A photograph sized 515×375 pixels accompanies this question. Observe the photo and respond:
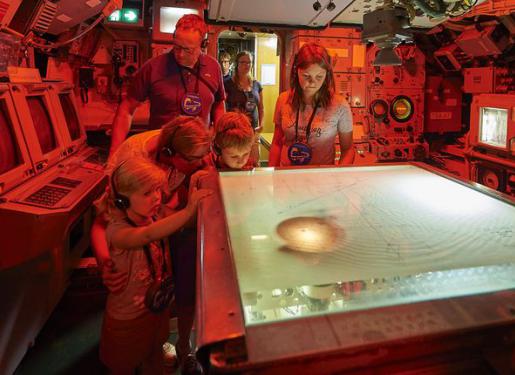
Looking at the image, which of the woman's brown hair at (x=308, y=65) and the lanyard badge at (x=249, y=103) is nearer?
the woman's brown hair at (x=308, y=65)

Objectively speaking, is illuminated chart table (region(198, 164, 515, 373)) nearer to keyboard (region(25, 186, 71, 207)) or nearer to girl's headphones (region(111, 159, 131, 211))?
girl's headphones (region(111, 159, 131, 211))

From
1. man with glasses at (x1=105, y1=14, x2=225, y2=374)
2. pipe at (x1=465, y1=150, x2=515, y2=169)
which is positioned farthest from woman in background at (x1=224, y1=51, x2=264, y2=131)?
pipe at (x1=465, y1=150, x2=515, y2=169)

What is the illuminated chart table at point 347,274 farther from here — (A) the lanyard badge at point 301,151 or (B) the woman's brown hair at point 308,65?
(B) the woman's brown hair at point 308,65

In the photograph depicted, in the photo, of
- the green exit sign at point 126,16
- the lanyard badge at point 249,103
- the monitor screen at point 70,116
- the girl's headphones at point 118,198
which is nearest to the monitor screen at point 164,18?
the green exit sign at point 126,16

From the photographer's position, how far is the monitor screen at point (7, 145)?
2.02m

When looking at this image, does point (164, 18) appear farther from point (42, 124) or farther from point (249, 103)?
point (42, 124)

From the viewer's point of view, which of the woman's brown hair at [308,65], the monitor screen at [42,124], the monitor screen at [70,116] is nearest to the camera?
the woman's brown hair at [308,65]

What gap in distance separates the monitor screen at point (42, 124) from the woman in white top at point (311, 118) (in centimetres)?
151

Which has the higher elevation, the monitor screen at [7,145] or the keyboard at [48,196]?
the monitor screen at [7,145]

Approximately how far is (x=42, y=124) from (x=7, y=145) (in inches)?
22.8

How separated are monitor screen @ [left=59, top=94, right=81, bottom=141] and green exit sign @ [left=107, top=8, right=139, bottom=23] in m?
1.22

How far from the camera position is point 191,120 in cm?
161

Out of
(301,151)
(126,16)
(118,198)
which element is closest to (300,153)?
(301,151)

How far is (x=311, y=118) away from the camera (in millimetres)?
2092
